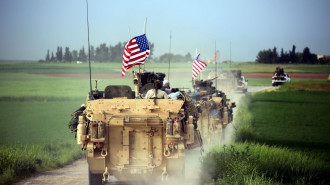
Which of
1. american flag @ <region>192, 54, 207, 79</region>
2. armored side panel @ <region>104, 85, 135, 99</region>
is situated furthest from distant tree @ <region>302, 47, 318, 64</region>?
armored side panel @ <region>104, 85, 135, 99</region>

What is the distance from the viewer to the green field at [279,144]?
43.6ft

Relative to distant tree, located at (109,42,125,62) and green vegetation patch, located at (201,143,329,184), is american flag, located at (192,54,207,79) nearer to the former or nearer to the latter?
green vegetation patch, located at (201,143,329,184)

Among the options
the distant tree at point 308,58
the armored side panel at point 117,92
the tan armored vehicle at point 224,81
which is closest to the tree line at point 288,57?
the distant tree at point 308,58

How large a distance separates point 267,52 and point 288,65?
3220 mm

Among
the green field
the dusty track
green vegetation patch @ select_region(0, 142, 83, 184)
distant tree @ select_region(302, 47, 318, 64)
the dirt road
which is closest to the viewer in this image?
the green field

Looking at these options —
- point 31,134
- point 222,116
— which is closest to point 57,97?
point 31,134

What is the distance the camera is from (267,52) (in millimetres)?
72312

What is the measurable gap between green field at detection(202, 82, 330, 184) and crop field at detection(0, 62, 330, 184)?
166cm

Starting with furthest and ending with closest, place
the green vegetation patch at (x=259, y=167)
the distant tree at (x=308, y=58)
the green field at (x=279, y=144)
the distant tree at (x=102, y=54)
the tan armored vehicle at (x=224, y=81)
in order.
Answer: the distant tree at (x=308, y=58)
the distant tree at (x=102, y=54)
the tan armored vehicle at (x=224, y=81)
the green field at (x=279, y=144)
the green vegetation patch at (x=259, y=167)

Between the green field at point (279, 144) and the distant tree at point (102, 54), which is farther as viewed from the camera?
the distant tree at point (102, 54)

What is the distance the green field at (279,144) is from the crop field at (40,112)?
1659 mm

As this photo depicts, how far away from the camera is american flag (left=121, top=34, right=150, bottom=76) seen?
1716 cm

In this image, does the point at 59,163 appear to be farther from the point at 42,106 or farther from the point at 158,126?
the point at 42,106

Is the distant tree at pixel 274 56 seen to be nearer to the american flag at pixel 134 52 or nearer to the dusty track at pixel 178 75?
the dusty track at pixel 178 75
